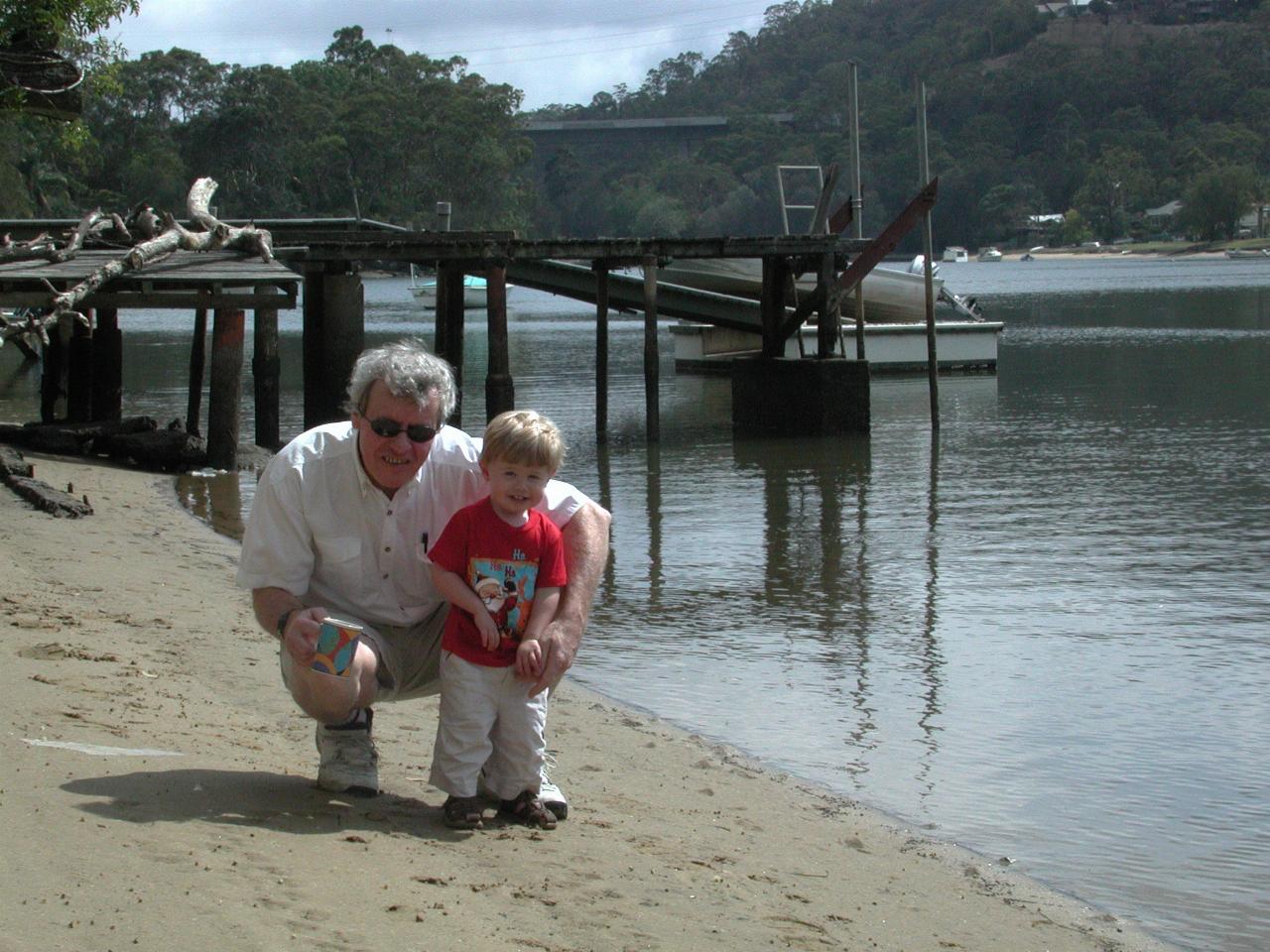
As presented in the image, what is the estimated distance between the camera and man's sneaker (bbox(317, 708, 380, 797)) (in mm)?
4840

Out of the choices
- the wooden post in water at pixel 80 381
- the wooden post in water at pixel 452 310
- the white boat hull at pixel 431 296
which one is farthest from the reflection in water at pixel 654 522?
the white boat hull at pixel 431 296

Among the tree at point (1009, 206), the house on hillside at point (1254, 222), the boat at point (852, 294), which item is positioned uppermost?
the tree at point (1009, 206)

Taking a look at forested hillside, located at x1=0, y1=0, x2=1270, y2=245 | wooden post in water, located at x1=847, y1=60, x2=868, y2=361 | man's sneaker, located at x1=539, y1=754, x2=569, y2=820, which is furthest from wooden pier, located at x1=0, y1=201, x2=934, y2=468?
forested hillside, located at x1=0, y1=0, x2=1270, y2=245

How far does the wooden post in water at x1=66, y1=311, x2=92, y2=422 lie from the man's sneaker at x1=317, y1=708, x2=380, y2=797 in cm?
1428

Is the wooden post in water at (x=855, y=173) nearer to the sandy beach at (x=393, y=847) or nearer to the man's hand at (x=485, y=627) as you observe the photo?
the sandy beach at (x=393, y=847)

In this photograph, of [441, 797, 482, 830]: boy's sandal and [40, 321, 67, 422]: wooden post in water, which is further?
[40, 321, 67, 422]: wooden post in water

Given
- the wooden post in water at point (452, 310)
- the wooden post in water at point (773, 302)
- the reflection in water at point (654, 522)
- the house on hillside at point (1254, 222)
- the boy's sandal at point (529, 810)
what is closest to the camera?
the boy's sandal at point (529, 810)

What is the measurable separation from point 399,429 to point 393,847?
1136mm

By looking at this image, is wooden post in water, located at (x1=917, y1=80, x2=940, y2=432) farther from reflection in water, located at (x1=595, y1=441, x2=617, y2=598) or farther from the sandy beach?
the sandy beach

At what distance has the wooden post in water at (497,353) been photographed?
726 inches

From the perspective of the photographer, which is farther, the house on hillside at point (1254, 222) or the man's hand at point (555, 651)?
the house on hillside at point (1254, 222)

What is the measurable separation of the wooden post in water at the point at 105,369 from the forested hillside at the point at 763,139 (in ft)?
219

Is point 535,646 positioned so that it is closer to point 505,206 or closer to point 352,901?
point 352,901

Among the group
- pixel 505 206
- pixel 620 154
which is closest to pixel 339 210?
pixel 505 206
